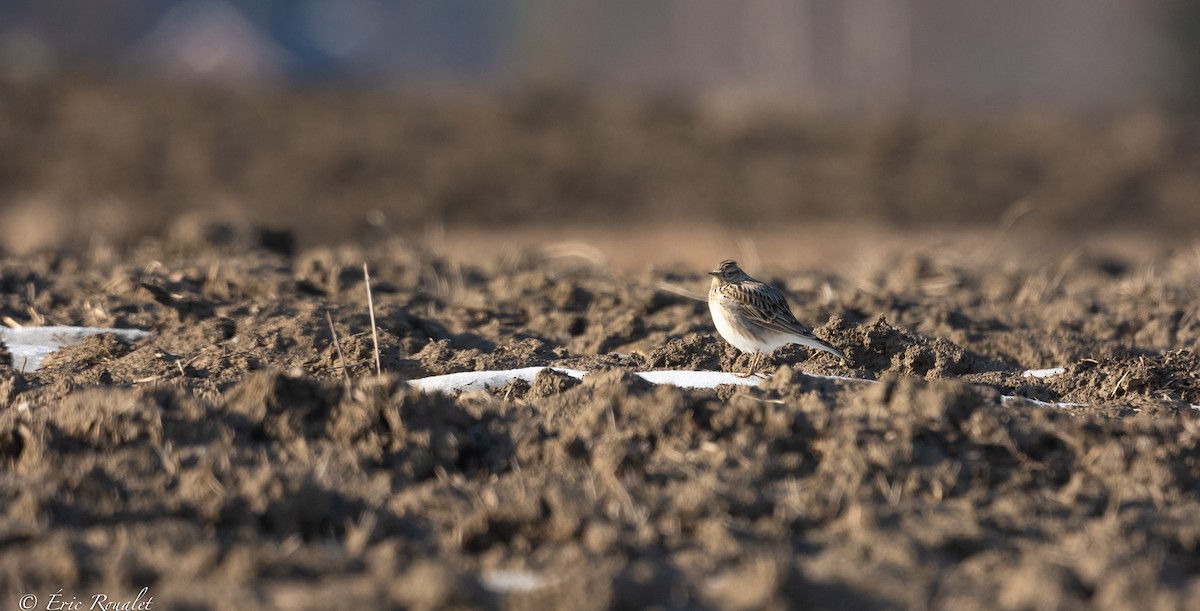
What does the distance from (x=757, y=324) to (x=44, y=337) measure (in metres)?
3.88

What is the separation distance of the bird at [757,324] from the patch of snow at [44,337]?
127 inches

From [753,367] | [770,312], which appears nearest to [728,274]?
[770,312]

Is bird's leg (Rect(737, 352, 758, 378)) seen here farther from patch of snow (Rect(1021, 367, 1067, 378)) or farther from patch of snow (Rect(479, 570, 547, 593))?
patch of snow (Rect(479, 570, 547, 593))

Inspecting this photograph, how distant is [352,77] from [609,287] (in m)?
24.7

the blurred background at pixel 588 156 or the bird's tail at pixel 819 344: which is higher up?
the blurred background at pixel 588 156

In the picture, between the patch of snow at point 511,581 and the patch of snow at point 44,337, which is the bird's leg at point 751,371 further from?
the patch of snow at point 44,337

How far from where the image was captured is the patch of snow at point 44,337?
697 centimetres

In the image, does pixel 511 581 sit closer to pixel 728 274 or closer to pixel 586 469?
pixel 586 469

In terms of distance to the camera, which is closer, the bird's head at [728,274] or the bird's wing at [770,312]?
the bird's wing at [770,312]

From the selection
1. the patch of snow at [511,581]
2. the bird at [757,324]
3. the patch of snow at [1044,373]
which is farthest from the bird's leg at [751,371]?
the patch of snow at [511,581]

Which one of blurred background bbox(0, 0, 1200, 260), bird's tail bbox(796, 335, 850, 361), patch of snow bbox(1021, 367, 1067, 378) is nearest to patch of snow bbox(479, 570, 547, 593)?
bird's tail bbox(796, 335, 850, 361)

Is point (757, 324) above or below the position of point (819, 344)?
above

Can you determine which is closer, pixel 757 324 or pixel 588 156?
pixel 757 324

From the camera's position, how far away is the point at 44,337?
23.6ft
